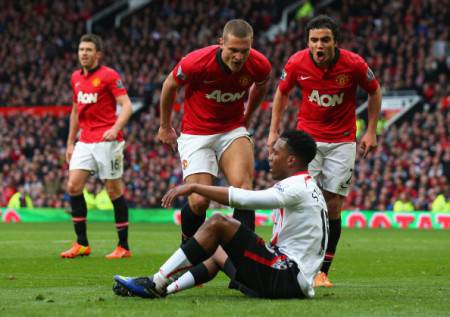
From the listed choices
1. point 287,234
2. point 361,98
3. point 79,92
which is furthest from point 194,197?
point 361,98

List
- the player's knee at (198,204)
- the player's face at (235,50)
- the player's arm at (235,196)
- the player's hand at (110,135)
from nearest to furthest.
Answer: the player's arm at (235,196) < the player's face at (235,50) < the player's knee at (198,204) < the player's hand at (110,135)

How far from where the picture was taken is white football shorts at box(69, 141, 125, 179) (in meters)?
11.9

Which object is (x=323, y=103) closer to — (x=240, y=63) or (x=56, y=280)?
(x=240, y=63)

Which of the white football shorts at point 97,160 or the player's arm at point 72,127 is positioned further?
the player's arm at point 72,127

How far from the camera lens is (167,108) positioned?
8508mm

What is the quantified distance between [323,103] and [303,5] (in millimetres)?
29576

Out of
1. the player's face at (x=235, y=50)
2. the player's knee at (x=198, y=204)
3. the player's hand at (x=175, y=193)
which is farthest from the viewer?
the player's knee at (x=198, y=204)

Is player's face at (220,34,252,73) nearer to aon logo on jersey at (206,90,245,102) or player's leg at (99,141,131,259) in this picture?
aon logo on jersey at (206,90,245,102)

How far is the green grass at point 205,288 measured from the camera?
20.3 feet

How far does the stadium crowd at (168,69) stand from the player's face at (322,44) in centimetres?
1708

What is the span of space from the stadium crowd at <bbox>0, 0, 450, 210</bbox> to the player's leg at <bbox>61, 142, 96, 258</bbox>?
14937 millimetres

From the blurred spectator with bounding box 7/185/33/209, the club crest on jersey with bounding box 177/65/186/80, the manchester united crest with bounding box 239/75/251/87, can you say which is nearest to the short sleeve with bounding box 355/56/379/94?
the manchester united crest with bounding box 239/75/251/87

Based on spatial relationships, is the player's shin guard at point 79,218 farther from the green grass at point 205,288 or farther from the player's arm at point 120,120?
→ the player's arm at point 120,120

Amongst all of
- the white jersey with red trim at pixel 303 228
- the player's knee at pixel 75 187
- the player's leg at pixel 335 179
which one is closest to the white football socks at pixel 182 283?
the white jersey with red trim at pixel 303 228
